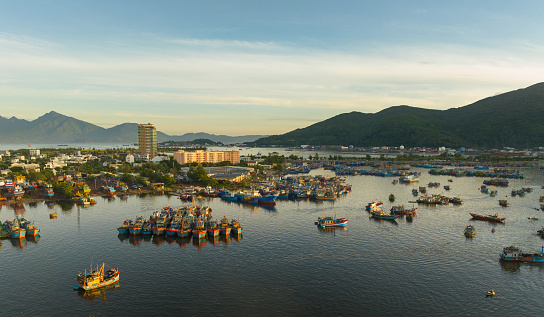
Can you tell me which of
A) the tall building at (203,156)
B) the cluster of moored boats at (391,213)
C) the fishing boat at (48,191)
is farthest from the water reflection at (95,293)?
the tall building at (203,156)

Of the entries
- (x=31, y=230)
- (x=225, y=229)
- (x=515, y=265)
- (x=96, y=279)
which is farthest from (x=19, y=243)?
(x=515, y=265)

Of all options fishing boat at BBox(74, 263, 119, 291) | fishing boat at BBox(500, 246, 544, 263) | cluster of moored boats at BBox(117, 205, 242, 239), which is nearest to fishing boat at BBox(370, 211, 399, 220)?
fishing boat at BBox(500, 246, 544, 263)

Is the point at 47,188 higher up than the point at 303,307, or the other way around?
the point at 47,188

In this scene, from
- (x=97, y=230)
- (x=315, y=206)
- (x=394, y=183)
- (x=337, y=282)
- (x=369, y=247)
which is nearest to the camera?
(x=337, y=282)

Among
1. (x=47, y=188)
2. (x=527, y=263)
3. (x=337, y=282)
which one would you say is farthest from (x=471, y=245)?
(x=47, y=188)

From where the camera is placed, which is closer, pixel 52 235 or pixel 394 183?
pixel 52 235

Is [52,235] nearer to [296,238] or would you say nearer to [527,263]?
[296,238]

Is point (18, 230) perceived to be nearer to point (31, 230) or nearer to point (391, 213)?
point (31, 230)
